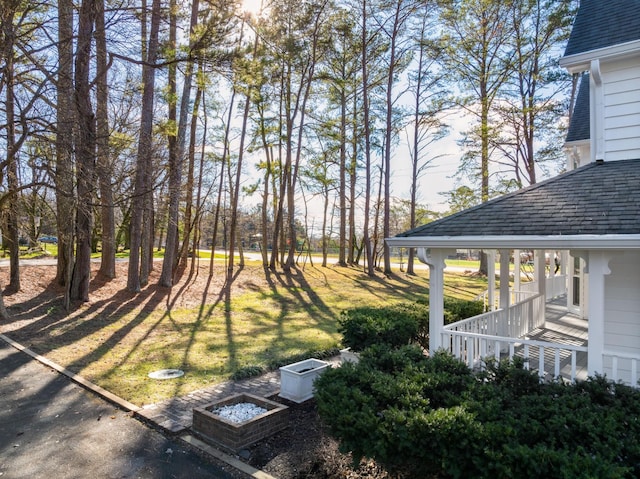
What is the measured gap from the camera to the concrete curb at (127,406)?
12.1ft

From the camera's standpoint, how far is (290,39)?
19078 millimetres

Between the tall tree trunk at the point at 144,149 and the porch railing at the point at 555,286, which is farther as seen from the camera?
the porch railing at the point at 555,286

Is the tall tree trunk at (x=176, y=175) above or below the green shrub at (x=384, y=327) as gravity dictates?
above

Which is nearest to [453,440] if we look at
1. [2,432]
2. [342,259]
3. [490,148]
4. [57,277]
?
[2,432]

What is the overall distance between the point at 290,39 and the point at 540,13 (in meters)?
12.1

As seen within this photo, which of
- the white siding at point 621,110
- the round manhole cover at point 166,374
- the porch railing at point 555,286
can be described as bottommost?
the round manhole cover at point 166,374

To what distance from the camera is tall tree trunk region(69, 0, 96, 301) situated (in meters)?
7.51

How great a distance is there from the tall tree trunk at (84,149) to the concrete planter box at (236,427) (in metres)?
5.53

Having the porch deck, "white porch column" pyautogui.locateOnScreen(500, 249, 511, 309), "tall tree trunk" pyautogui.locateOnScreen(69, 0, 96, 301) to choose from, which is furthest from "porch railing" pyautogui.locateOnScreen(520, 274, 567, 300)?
"tall tree trunk" pyautogui.locateOnScreen(69, 0, 96, 301)

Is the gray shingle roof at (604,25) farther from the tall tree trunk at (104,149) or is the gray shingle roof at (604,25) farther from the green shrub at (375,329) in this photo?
the tall tree trunk at (104,149)

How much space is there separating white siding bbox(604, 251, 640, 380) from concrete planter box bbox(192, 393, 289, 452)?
4055 millimetres

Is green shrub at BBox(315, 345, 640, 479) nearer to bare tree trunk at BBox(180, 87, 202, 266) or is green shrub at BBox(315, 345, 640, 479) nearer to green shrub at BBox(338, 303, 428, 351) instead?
green shrub at BBox(338, 303, 428, 351)

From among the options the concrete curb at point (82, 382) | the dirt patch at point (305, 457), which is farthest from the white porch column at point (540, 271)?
the concrete curb at point (82, 382)

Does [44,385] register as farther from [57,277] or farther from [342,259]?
[342,259]
